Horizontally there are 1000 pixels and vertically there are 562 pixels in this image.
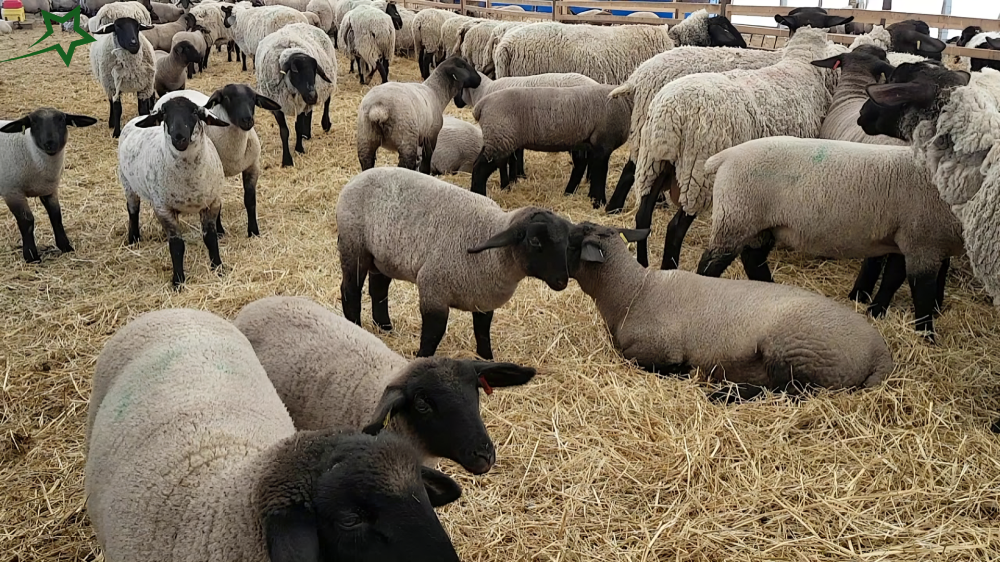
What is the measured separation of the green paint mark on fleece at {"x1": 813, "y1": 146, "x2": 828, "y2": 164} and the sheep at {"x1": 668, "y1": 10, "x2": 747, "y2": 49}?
16.1 ft

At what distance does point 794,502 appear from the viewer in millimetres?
2930

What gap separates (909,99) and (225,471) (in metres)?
4.16

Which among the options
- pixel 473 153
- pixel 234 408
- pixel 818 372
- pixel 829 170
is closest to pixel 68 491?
pixel 234 408

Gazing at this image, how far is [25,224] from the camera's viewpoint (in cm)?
552

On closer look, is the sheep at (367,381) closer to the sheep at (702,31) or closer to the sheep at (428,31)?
the sheep at (702,31)

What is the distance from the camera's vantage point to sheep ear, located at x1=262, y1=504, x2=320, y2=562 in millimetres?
1411

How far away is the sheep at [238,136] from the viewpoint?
6.05 meters

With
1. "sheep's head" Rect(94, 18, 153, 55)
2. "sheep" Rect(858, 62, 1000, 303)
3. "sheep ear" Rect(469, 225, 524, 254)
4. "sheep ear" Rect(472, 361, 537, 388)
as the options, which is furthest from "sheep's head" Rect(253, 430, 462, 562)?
"sheep's head" Rect(94, 18, 153, 55)

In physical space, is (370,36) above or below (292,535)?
above

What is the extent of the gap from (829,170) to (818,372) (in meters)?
1.41

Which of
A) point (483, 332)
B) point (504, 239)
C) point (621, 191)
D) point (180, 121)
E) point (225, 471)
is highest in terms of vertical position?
point (180, 121)

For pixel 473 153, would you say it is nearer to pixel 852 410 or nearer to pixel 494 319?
pixel 494 319

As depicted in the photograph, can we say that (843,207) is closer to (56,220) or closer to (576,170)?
(576,170)

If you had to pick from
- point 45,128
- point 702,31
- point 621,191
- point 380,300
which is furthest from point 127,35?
point 702,31
